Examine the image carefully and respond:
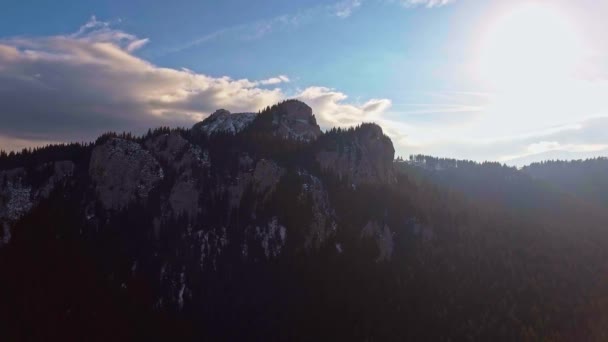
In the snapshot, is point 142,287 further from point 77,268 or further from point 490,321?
point 490,321

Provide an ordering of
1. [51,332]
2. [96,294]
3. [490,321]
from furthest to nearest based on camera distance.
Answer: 1. [490,321]
2. [96,294]
3. [51,332]

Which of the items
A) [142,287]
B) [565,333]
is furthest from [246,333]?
[565,333]

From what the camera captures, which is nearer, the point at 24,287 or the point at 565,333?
the point at 24,287


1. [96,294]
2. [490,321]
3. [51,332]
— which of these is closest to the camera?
[51,332]

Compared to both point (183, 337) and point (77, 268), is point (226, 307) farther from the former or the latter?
point (77, 268)

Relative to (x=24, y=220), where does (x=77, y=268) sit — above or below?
below

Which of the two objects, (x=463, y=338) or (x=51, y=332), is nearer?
(x=51, y=332)

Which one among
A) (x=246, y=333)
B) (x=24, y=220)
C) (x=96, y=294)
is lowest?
(x=246, y=333)

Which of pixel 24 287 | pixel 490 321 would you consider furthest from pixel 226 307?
pixel 490 321

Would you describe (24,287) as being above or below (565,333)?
above
